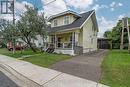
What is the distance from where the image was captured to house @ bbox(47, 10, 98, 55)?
2228 centimetres

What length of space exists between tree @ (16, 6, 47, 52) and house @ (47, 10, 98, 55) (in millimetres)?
2256

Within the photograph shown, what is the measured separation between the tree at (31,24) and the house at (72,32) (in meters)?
2.26

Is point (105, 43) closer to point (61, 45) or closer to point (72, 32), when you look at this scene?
point (61, 45)

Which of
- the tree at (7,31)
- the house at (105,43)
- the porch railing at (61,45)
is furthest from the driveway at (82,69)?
the house at (105,43)

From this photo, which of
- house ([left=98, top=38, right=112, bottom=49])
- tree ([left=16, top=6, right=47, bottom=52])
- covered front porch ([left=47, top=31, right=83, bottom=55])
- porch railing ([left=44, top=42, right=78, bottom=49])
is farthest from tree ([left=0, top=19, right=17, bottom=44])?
house ([left=98, top=38, right=112, bottom=49])

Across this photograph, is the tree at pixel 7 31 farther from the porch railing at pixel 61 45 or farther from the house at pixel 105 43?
the house at pixel 105 43

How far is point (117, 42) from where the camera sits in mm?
36844

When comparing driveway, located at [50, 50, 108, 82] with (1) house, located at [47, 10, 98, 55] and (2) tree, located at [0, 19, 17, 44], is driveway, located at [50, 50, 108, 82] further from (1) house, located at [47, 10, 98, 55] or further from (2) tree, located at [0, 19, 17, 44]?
(2) tree, located at [0, 19, 17, 44]

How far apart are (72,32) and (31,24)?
543 centimetres

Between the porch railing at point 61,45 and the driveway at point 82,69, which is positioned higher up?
the porch railing at point 61,45

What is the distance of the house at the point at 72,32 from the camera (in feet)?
73.1

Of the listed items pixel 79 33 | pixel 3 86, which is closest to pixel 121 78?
pixel 3 86

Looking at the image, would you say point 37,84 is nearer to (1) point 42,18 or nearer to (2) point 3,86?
(2) point 3,86

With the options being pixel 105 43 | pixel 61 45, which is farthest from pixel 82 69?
pixel 105 43
